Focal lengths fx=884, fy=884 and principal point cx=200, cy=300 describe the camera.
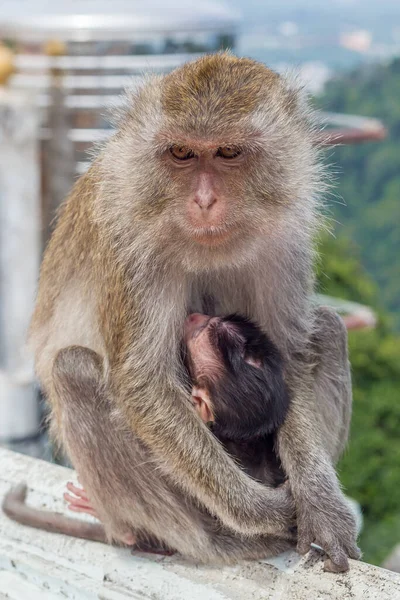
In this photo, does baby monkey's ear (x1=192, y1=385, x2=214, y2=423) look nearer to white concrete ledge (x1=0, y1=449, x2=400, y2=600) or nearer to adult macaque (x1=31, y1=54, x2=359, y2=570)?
adult macaque (x1=31, y1=54, x2=359, y2=570)

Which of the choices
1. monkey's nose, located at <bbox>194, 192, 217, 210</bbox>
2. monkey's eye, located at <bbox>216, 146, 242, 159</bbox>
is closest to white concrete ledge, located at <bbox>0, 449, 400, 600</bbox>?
monkey's nose, located at <bbox>194, 192, 217, 210</bbox>

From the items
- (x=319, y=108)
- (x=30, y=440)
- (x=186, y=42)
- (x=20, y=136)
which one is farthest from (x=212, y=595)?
(x=186, y=42)

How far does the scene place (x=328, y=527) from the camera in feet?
8.98

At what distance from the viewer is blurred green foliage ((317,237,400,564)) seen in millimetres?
12672

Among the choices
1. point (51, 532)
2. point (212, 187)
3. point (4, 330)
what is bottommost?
point (4, 330)

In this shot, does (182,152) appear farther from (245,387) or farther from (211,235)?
(245,387)

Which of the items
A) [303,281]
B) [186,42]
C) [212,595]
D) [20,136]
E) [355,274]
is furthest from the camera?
[355,274]

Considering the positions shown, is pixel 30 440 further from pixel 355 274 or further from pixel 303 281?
pixel 355 274

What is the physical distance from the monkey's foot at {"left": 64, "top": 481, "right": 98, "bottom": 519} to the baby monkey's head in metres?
0.49

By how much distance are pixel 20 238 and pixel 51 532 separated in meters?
5.69

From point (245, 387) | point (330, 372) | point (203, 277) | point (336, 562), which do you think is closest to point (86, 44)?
point (203, 277)

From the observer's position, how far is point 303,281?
311cm

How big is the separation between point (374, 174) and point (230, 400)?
37.2 metres

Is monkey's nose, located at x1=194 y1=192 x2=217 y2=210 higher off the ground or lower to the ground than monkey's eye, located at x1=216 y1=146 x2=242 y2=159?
lower
